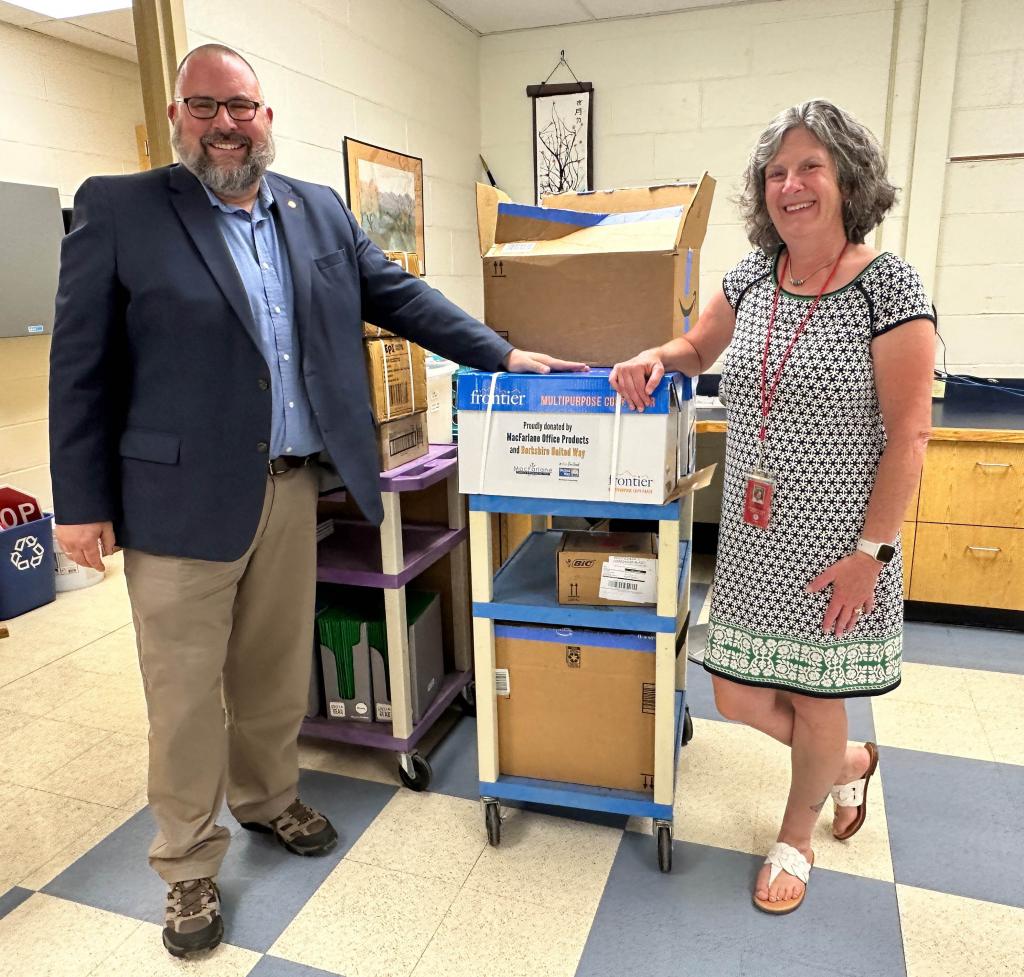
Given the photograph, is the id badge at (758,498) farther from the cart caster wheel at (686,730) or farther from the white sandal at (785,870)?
the cart caster wheel at (686,730)

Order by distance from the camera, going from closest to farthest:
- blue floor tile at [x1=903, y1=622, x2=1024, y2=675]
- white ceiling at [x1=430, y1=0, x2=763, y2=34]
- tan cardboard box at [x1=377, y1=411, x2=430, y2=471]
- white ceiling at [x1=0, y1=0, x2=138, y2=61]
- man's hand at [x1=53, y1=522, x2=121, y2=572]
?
1. man's hand at [x1=53, y1=522, x2=121, y2=572]
2. tan cardboard box at [x1=377, y1=411, x2=430, y2=471]
3. blue floor tile at [x1=903, y1=622, x2=1024, y2=675]
4. white ceiling at [x1=430, y1=0, x2=763, y2=34]
5. white ceiling at [x1=0, y1=0, x2=138, y2=61]

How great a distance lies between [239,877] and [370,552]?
2.67ft

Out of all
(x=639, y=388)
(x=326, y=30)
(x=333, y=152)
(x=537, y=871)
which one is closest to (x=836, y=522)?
(x=639, y=388)

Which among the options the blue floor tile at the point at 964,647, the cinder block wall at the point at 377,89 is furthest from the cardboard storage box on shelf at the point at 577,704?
the cinder block wall at the point at 377,89

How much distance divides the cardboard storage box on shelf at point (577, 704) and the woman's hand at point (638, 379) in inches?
20.9

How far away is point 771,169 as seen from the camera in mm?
1383

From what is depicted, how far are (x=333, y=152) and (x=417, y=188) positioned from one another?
0.59 m

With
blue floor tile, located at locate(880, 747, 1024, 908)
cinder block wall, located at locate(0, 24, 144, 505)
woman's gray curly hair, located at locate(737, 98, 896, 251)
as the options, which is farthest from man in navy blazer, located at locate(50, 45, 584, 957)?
cinder block wall, located at locate(0, 24, 144, 505)

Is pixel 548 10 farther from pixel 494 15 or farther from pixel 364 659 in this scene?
pixel 364 659

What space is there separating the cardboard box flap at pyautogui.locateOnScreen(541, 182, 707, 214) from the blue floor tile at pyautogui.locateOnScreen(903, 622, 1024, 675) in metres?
1.82

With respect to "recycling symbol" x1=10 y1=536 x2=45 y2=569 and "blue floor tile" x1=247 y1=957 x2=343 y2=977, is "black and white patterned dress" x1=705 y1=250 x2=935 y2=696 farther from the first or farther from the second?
"recycling symbol" x1=10 y1=536 x2=45 y2=569

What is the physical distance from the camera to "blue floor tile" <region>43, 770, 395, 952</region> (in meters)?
1.63

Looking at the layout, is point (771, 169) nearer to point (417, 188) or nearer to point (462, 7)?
point (417, 188)

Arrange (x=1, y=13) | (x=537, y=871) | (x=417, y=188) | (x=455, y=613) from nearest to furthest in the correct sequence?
(x=537, y=871), (x=455, y=613), (x=417, y=188), (x=1, y=13)
